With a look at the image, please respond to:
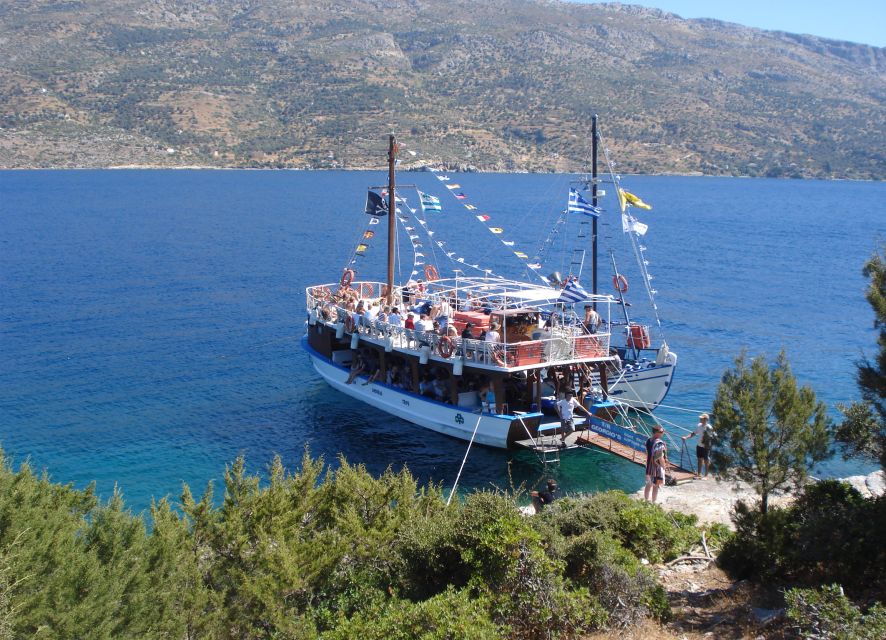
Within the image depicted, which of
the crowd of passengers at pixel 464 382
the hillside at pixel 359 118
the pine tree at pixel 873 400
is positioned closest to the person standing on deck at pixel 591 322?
the crowd of passengers at pixel 464 382

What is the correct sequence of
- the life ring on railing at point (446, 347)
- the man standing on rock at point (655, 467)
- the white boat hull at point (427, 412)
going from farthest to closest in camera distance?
the life ring on railing at point (446, 347), the white boat hull at point (427, 412), the man standing on rock at point (655, 467)

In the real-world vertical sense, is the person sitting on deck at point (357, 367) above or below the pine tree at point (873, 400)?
below

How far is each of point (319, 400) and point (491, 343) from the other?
→ 30.1 feet

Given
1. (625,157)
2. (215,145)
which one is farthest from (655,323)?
(215,145)

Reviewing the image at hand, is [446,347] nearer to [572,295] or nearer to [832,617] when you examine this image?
[572,295]

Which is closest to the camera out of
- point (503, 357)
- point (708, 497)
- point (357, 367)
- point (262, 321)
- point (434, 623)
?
point (434, 623)

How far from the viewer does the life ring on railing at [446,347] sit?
2209 cm

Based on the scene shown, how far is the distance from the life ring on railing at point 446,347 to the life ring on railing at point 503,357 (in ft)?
5.00

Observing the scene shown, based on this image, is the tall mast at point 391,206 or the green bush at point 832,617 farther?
the tall mast at point 391,206

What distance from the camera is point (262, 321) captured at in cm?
3891

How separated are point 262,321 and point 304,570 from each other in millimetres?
29095

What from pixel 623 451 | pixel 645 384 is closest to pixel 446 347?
pixel 623 451

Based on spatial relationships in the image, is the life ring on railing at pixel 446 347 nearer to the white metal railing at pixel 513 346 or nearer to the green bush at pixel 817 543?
the white metal railing at pixel 513 346

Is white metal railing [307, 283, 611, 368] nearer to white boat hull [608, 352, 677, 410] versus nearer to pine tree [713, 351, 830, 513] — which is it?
white boat hull [608, 352, 677, 410]
